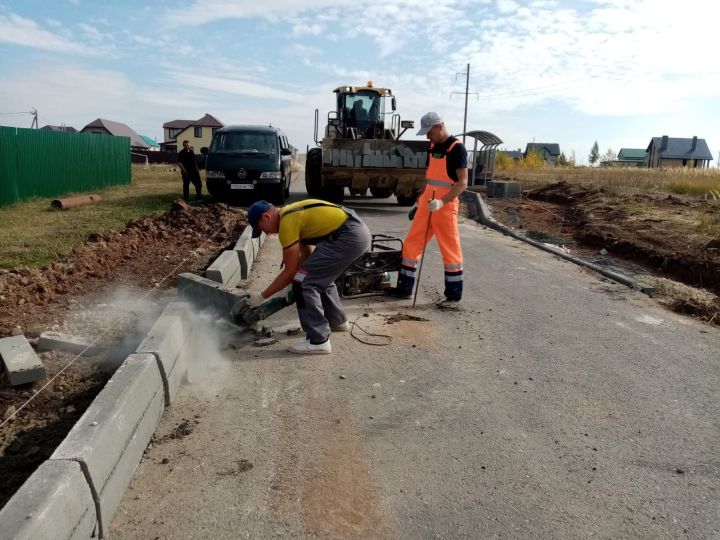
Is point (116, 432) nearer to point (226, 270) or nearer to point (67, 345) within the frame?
point (67, 345)

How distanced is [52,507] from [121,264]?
18.6ft

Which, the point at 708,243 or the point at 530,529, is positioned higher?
the point at 708,243

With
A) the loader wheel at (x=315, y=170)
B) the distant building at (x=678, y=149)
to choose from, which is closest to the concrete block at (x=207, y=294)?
the loader wheel at (x=315, y=170)

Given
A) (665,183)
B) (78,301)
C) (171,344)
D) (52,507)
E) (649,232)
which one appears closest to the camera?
(52,507)

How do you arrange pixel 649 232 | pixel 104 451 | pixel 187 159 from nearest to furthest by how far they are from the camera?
pixel 104 451
pixel 649 232
pixel 187 159

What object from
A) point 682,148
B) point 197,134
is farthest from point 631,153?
point 197,134

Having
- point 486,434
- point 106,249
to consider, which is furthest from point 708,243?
point 106,249

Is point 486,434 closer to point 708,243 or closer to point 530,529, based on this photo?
point 530,529

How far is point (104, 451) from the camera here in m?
2.64

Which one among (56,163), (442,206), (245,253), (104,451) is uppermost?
(56,163)

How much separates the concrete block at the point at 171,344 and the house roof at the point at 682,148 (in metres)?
86.1

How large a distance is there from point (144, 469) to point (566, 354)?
3508 mm

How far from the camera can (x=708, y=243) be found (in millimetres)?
9156

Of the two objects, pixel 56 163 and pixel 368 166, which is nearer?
pixel 368 166
